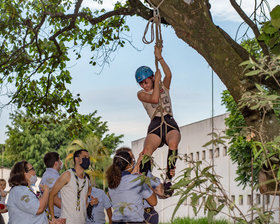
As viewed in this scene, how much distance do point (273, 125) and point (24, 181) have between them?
9.01 ft

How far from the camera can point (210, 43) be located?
6.01m

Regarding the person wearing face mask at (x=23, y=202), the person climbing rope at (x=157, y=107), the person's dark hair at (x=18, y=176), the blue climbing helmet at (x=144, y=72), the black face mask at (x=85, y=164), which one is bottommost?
the person wearing face mask at (x=23, y=202)

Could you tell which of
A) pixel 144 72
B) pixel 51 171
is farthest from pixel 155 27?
pixel 51 171

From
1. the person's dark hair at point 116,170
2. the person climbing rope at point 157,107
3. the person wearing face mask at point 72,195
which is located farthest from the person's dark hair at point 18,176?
the person climbing rope at point 157,107

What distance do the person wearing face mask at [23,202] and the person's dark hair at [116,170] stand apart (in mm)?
774

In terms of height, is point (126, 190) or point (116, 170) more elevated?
point (116, 170)

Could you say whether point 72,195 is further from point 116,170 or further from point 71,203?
point 116,170

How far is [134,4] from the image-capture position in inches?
402

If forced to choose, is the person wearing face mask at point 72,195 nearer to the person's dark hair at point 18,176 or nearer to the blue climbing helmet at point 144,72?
the person's dark hair at point 18,176

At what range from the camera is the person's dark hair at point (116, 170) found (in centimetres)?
598

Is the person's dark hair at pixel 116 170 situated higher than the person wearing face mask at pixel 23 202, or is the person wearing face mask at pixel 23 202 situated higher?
the person's dark hair at pixel 116 170

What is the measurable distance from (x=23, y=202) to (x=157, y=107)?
179 cm

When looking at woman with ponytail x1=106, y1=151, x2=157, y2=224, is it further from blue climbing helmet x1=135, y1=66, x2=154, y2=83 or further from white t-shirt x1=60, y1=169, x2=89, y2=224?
blue climbing helmet x1=135, y1=66, x2=154, y2=83

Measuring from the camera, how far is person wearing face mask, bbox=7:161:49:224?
19.9 ft
